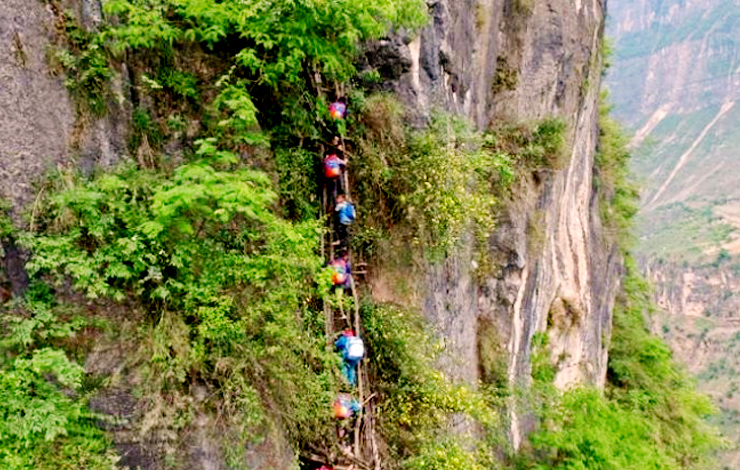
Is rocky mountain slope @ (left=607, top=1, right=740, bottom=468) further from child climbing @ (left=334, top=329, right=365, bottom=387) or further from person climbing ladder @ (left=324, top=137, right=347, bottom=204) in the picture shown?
child climbing @ (left=334, top=329, right=365, bottom=387)

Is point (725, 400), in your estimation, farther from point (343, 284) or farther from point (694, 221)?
point (343, 284)

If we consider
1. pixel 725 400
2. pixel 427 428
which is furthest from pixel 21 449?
pixel 725 400

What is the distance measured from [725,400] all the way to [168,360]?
72001 millimetres

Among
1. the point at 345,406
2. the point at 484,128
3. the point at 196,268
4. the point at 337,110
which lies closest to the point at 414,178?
the point at 337,110

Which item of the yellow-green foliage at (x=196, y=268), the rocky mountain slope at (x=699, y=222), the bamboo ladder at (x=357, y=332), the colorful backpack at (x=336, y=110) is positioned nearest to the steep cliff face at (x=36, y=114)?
the yellow-green foliage at (x=196, y=268)

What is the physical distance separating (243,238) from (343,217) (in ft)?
4.77

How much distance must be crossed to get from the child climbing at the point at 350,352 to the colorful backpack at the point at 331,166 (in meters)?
1.53

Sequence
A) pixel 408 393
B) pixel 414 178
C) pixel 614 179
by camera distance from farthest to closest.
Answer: pixel 614 179 → pixel 414 178 → pixel 408 393

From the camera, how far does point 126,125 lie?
4.57 m

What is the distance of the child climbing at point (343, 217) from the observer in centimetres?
584

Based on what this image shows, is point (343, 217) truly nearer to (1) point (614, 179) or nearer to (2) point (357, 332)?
(2) point (357, 332)

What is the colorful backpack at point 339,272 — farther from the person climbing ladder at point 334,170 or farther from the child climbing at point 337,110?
the child climbing at point 337,110

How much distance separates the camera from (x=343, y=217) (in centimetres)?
584

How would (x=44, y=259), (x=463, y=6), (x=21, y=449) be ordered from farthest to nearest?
(x=463, y=6) < (x=44, y=259) < (x=21, y=449)
